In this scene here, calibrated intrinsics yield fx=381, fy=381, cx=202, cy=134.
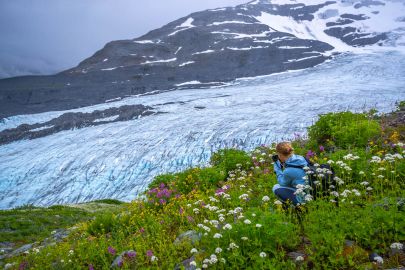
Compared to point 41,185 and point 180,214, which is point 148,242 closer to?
point 180,214

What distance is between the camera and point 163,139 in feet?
112

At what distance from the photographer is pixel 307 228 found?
16.9 ft

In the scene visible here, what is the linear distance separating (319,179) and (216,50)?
100m

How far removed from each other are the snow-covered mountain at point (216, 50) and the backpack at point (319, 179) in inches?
2691

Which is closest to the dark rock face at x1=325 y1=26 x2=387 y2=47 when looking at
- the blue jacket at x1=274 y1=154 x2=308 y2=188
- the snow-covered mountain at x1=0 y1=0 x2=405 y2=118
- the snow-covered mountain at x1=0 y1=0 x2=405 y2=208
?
the snow-covered mountain at x1=0 y1=0 x2=405 y2=118

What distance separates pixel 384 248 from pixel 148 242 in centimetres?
362

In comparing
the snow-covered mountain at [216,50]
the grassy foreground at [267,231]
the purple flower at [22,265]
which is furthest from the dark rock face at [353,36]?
the purple flower at [22,265]

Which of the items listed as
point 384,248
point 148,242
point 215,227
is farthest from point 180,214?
point 384,248

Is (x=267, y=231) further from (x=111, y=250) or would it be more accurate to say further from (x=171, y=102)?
(x=171, y=102)

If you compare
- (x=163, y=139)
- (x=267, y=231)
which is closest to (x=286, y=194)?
(x=267, y=231)

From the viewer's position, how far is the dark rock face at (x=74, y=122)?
A: 1843 inches

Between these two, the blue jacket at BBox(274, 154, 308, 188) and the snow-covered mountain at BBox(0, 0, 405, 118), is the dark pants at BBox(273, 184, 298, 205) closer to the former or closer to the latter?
the blue jacket at BBox(274, 154, 308, 188)

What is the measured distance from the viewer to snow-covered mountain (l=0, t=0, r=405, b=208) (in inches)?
1189

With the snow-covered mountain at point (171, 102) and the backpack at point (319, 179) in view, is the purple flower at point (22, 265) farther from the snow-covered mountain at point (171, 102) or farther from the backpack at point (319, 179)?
the snow-covered mountain at point (171, 102)
